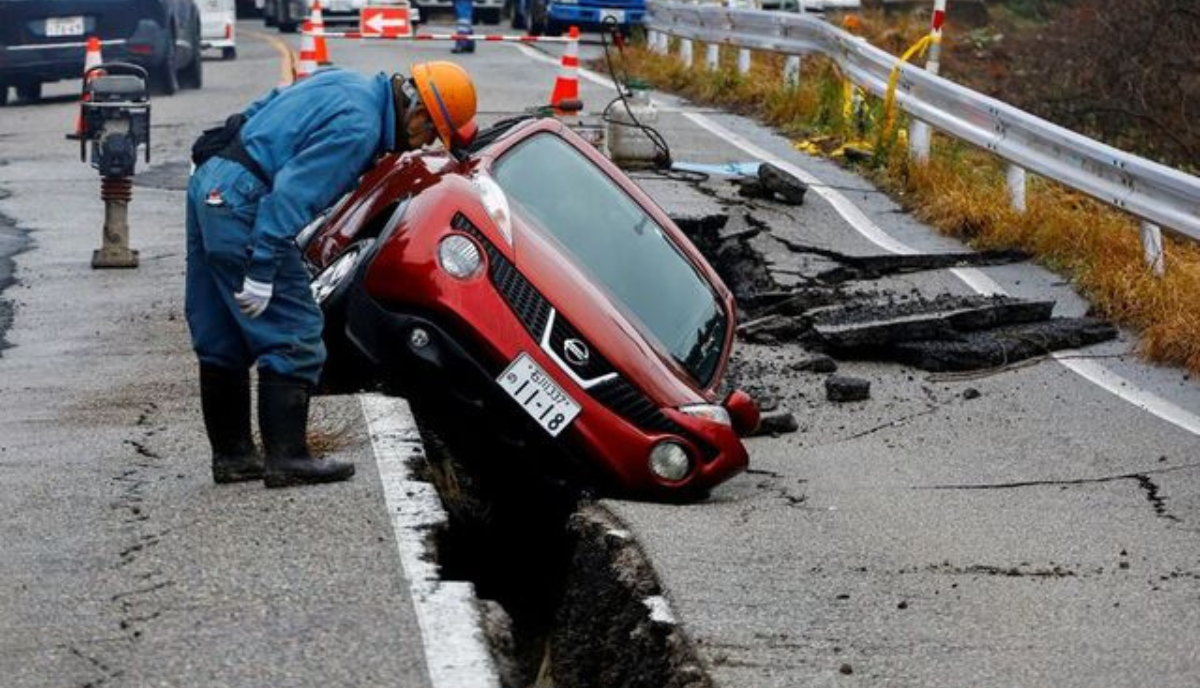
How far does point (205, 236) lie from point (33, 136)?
14.1 m

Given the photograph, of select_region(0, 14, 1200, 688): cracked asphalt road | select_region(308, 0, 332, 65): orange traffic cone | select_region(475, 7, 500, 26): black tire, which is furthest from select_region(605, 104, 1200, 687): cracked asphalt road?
select_region(475, 7, 500, 26): black tire

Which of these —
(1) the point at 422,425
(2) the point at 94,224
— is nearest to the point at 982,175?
(2) the point at 94,224

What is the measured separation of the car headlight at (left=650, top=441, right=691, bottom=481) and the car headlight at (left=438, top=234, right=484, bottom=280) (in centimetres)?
94

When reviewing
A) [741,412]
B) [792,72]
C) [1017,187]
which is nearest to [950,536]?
[741,412]

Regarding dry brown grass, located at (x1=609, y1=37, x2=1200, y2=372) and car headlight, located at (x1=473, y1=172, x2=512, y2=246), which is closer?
car headlight, located at (x1=473, y1=172, x2=512, y2=246)

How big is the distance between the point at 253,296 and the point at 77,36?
17.2 m

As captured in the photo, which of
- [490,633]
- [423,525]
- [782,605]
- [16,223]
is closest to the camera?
[490,633]

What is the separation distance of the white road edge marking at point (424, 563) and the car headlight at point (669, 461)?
0.84m

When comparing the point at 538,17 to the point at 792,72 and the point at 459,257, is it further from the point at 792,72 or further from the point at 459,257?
the point at 459,257

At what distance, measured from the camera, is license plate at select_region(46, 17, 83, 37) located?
23.4 metres

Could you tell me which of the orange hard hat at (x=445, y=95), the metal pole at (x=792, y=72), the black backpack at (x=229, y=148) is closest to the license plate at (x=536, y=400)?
the orange hard hat at (x=445, y=95)

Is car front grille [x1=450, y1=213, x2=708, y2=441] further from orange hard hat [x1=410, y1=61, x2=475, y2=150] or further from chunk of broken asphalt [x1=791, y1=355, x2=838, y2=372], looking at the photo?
chunk of broken asphalt [x1=791, y1=355, x2=838, y2=372]

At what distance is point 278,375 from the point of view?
7574 millimetres

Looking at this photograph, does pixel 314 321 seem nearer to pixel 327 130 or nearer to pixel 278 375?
pixel 278 375
